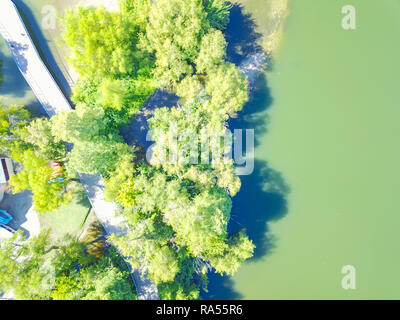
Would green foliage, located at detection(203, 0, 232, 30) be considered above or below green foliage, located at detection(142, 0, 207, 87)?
above

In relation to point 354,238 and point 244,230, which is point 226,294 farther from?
point 354,238

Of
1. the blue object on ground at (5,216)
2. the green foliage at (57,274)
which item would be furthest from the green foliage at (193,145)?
the blue object on ground at (5,216)

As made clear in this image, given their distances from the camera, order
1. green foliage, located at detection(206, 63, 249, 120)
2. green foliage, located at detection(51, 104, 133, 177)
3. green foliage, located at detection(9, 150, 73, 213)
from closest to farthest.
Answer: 1. green foliage, located at detection(51, 104, 133, 177)
2. green foliage, located at detection(9, 150, 73, 213)
3. green foliage, located at detection(206, 63, 249, 120)

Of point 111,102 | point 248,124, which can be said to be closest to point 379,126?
point 248,124

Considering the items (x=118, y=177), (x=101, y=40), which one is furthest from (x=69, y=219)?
(x=101, y=40)

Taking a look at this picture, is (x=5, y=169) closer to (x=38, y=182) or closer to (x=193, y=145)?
(x=38, y=182)

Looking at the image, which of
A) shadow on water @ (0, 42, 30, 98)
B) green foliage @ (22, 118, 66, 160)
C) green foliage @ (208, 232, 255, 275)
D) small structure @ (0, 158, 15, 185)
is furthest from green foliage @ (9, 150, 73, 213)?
green foliage @ (208, 232, 255, 275)

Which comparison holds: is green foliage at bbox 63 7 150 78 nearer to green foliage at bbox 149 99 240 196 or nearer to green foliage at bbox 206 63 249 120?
green foliage at bbox 149 99 240 196
